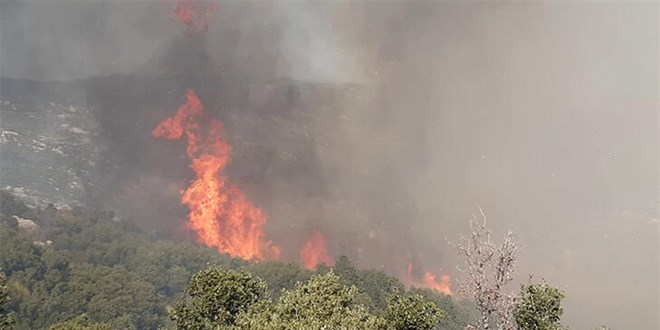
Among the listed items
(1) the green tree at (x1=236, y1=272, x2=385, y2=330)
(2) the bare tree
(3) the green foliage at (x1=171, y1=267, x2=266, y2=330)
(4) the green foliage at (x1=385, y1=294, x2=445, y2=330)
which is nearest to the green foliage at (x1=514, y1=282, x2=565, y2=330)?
(2) the bare tree

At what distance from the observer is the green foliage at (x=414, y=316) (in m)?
46.8

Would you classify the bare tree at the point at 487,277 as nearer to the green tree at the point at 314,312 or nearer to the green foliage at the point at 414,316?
the green foliage at the point at 414,316

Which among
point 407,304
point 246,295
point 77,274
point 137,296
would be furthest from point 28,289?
point 407,304

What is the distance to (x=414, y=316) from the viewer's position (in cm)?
4681

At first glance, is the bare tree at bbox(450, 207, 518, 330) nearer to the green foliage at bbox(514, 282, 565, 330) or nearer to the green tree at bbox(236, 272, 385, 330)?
the green foliage at bbox(514, 282, 565, 330)

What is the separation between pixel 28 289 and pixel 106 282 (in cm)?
A: 2522

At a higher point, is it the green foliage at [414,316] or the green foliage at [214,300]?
the green foliage at [414,316]

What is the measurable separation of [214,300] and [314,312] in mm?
12235

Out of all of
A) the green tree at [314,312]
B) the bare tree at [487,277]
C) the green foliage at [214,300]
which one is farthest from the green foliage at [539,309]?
the green foliage at [214,300]

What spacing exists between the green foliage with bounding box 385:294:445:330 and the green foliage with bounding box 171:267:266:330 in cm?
1592

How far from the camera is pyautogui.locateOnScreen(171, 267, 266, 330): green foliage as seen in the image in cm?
5044

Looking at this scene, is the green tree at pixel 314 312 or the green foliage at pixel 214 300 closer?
the green tree at pixel 314 312

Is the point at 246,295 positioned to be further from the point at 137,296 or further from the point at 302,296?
the point at 137,296

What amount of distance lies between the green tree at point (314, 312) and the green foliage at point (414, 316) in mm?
3537
